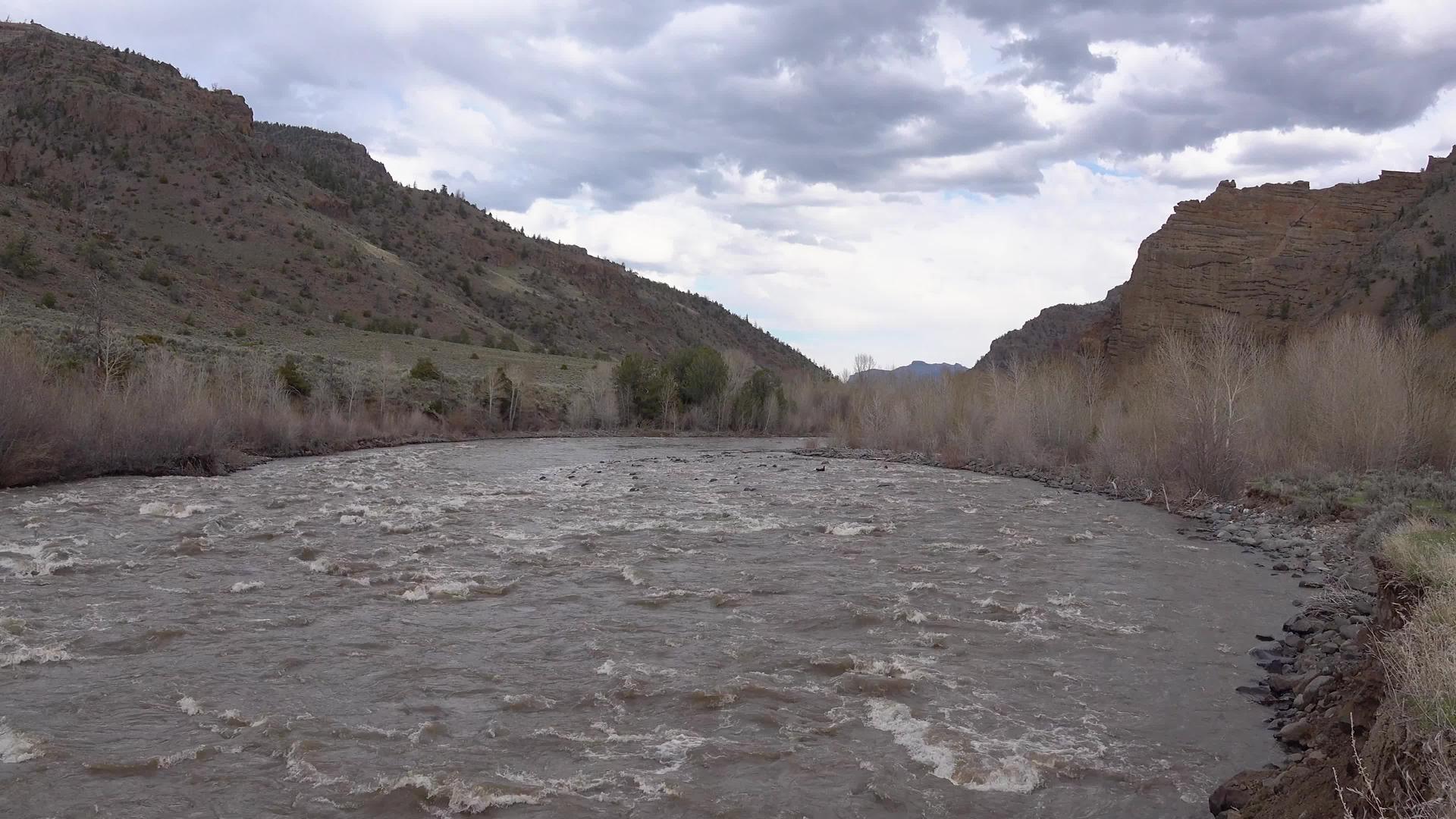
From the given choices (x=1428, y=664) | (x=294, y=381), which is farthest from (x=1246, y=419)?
(x=294, y=381)

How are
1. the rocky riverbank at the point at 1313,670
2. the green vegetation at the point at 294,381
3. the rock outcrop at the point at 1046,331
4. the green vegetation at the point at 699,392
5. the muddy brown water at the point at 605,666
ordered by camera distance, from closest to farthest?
the rocky riverbank at the point at 1313,670 → the muddy brown water at the point at 605,666 → the green vegetation at the point at 294,381 → the green vegetation at the point at 699,392 → the rock outcrop at the point at 1046,331

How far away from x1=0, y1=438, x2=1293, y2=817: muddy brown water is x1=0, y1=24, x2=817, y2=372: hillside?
29945mm

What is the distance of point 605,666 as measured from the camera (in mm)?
9844

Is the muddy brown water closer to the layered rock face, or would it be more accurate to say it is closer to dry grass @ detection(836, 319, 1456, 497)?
dry grass @ detection(836, 319, 1456, 497)

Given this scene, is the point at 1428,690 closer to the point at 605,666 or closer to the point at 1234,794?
the point at 1234,794

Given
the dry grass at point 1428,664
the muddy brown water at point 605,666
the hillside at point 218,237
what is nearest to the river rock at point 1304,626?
the muddy brown water at point 605,666

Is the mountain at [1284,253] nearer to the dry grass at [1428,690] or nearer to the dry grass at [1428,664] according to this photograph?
the dry grass at [1428,690]

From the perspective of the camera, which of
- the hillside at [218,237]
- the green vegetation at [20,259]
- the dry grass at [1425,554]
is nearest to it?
the dry grass at [1425,554]

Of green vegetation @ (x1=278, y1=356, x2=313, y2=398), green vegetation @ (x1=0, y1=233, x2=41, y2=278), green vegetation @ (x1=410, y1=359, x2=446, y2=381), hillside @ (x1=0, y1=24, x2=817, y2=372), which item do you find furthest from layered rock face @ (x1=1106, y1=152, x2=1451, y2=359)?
green vegetation @ (x1=0, y1=233, x2=41, y2=278)

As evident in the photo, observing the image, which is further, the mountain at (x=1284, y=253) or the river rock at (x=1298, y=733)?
the mountain at (x=1284, y=253)

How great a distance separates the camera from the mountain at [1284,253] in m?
52.7

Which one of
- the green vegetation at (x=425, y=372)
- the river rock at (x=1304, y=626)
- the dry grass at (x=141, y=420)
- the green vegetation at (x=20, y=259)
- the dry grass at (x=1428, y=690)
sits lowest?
the river rock at (x=1304, y=626)

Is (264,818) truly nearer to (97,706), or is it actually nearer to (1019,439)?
(97,706)

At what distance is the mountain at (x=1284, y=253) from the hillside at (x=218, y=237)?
152 feet
